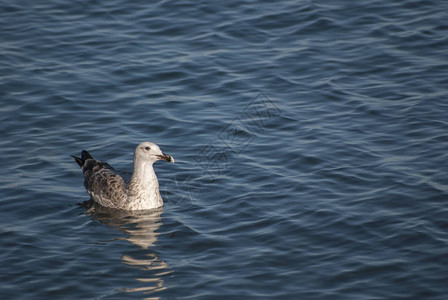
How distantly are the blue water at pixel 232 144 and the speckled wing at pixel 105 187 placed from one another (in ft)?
1.12

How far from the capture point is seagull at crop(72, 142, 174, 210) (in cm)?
1252

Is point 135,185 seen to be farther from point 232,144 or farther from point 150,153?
point 232,144

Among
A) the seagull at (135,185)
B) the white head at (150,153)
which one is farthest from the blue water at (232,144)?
the white head at (150,153)

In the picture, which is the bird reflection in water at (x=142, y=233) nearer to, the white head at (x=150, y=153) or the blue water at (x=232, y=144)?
the blue water at (x=232, y=144)

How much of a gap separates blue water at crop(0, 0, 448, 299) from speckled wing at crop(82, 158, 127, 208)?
34 cm

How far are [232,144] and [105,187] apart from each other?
3280mm

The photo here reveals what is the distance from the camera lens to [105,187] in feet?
41.8

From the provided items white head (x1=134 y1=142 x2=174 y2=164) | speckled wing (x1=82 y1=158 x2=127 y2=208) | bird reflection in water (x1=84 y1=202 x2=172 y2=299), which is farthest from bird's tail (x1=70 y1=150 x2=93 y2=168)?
white head (x1=134 y1=142 x2=174 y2=164)

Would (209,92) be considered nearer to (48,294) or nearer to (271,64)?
(271,64)

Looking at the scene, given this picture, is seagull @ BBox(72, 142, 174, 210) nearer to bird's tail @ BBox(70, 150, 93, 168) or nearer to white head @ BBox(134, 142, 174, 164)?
white head @ BBox(134, 142, 174, 164)

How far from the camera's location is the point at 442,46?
18.3 m

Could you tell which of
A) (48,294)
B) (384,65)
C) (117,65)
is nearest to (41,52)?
(117,65)

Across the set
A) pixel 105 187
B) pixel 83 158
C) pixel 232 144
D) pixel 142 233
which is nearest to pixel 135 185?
pixel 105 187

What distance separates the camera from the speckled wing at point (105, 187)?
41.8 ft
